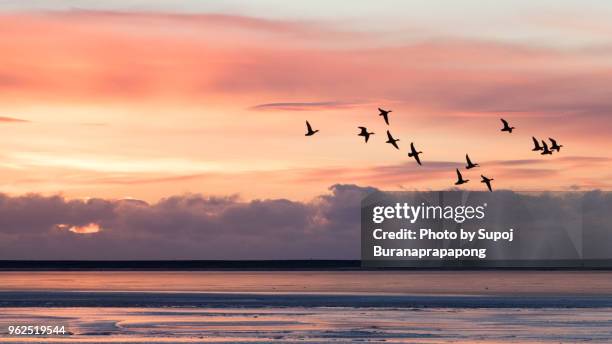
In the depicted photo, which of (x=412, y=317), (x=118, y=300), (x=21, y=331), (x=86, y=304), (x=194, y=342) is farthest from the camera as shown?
(x=118, y=300)

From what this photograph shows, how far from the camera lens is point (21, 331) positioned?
53.4m

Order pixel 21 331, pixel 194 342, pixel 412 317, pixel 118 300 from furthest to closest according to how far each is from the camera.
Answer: pixel 118 300 → pixel 412 317 → pixel 21 331 → pixel 194 342

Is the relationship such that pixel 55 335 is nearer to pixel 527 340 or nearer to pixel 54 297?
pixel 527 340

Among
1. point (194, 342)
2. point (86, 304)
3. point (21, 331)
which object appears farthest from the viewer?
point (86, 304)

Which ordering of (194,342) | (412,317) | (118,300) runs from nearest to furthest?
(194,342), (412,317), (118,300)

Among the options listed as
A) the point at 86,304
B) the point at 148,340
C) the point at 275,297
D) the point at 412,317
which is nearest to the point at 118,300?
the point at 86,304

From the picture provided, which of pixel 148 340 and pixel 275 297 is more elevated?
pixel 275 297

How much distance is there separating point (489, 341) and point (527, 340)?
2.01 metres

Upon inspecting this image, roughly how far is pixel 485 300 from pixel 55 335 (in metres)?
38.3

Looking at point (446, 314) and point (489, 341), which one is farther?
point (446, 314)

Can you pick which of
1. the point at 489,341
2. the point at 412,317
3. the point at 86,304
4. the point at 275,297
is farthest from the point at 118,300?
the point at 489,341

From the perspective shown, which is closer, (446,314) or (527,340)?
(527,340)

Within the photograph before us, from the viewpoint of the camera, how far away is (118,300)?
8069cm

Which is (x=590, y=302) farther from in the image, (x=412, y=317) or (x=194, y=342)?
(x=194, y=342)
